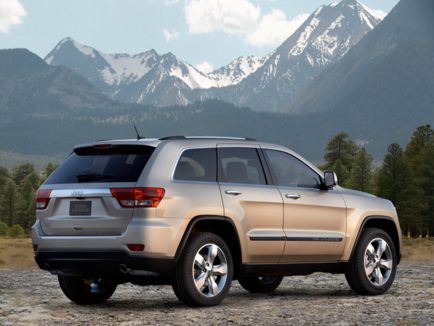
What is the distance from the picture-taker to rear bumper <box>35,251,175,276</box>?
902 cm

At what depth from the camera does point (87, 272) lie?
370 inches

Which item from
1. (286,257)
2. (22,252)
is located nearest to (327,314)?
(286,257)

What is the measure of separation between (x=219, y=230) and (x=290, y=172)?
1465 mm

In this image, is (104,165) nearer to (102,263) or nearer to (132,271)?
(102,263)

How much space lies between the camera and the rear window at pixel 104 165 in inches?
368

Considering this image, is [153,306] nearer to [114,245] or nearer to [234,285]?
[114,245]

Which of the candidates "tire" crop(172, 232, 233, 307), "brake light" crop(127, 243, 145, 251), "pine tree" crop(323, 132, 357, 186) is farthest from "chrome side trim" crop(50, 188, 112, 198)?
"pine tree" crop(323, 132, 357, 186)

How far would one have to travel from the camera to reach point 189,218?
30.4 feet

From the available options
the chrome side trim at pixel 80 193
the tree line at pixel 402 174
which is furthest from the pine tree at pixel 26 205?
the chrome side trim at pixel 80 193

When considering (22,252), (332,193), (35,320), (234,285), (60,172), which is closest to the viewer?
(35,320)

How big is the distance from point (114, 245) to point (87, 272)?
57 centimetres

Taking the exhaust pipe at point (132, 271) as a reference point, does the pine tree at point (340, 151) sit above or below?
above

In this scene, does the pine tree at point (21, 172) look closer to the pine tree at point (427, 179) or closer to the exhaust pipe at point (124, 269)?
the pine tree at point (427, 179)

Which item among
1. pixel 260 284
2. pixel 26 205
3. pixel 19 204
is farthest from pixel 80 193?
pixel 19 204
